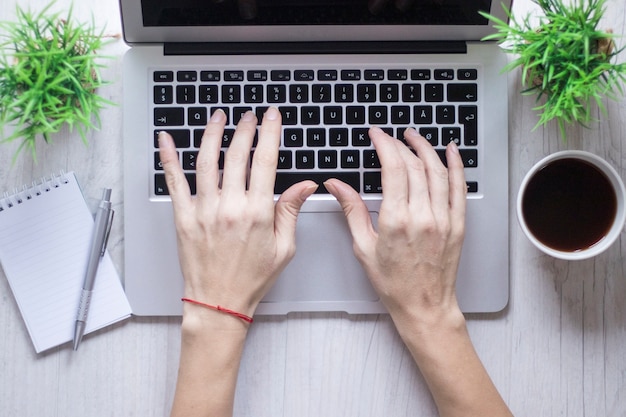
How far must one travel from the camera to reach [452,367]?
0.62m

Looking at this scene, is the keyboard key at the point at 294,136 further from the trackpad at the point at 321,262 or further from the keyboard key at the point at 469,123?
the keyboard key at the point at 469,123

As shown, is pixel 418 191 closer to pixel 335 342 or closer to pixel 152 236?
pixel 335 342

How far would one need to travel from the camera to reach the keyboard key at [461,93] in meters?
0.64

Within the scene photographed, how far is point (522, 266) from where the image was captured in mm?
679

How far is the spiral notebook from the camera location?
67 cm

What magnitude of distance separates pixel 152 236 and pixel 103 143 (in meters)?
0.13

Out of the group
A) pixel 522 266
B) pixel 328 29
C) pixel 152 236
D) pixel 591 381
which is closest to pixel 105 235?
pixel 152 236

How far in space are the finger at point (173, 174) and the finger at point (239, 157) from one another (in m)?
0.04

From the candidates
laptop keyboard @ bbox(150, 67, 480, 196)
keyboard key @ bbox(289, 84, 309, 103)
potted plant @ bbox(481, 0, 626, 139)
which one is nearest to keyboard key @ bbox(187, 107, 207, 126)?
laptop keyboard @ bbox(150, 67, 480, 196)

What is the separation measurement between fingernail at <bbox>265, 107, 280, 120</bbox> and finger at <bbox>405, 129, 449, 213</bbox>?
0.15m

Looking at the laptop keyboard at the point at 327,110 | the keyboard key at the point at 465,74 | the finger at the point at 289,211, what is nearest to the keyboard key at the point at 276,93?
the laptop keyboard at the point at 327,110

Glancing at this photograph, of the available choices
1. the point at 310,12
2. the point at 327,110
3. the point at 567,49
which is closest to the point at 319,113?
the point at 327,110

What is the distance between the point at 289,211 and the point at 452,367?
252 millimetres

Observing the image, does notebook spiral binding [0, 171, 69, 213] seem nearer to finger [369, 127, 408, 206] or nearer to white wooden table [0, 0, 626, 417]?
white wooden table [0, 0, 626, 417]
